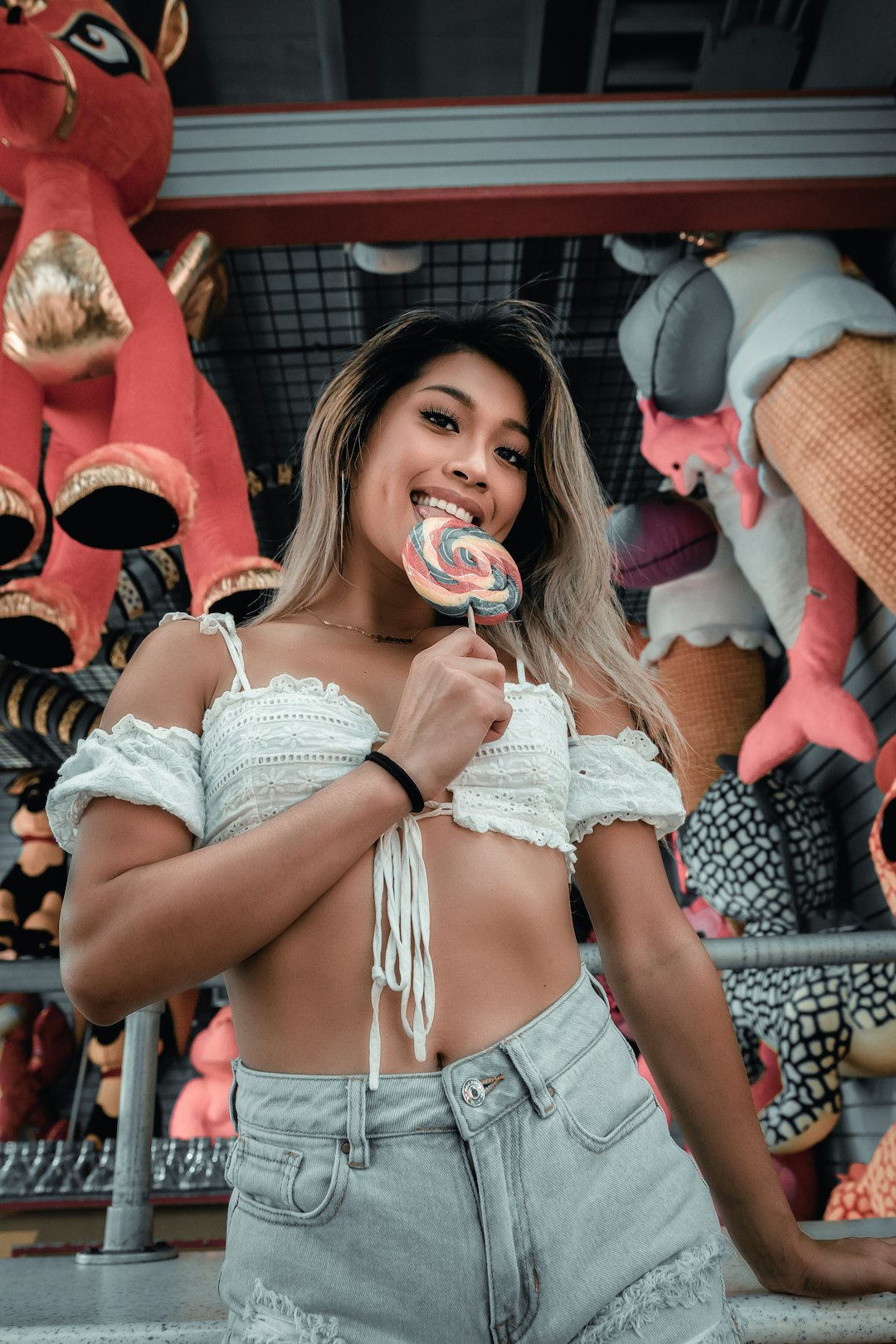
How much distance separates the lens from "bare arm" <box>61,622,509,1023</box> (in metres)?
0.80

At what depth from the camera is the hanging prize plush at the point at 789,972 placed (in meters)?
2.50

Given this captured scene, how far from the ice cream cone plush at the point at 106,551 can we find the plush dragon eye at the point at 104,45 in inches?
15.0

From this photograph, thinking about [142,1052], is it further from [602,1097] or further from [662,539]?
[662,539]

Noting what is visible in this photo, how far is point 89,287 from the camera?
218 centimetres

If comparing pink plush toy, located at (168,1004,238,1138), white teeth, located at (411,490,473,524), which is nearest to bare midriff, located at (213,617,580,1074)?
white teeth, located at (411,490,473,524)

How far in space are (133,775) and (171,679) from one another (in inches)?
5.4

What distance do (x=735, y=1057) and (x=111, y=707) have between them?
26.8 inches

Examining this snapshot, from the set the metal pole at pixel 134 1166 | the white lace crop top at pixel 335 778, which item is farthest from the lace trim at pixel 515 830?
the metal pole at pixel 134 1166

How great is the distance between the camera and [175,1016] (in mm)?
5184

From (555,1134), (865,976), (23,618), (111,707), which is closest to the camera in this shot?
(555,1134)

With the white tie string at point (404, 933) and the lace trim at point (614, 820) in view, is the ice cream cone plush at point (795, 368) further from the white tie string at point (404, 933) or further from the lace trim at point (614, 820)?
the white tie string at point (404, 933)

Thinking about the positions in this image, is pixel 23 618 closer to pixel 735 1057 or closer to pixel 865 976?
pixel 735 1057

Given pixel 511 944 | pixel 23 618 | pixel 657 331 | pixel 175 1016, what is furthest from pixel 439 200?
pixel 175 1016

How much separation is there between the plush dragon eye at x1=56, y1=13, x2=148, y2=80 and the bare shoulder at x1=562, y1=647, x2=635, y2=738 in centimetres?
194
